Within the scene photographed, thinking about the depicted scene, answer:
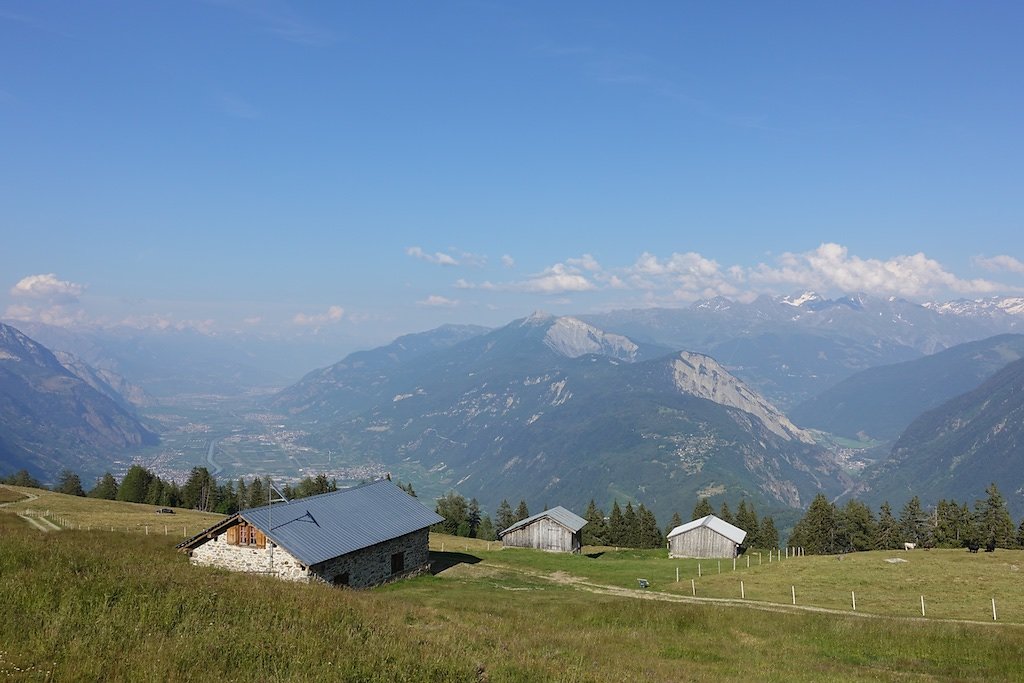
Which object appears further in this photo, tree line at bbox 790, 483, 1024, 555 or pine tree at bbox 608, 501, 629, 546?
pine tree at bbox 608, 501, 629, 546

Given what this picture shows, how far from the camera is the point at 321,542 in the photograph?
4184 cm

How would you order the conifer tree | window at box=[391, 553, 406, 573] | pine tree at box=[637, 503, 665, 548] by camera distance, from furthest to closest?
pine tree at box=[637, 503, 665, 548], the conifer tree, window at box=[391, 553, 406, 573]

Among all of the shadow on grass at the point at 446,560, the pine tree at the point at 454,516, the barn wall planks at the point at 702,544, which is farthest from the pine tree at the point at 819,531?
the shadow on grass at the point at 446,560

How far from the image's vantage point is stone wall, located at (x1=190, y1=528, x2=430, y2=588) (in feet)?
130

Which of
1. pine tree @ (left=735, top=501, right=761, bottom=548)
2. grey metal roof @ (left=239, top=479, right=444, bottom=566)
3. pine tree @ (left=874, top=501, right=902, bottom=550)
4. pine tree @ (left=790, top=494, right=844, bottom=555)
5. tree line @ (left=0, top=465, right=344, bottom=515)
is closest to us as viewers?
grey metal roof @ (left=239, top=479, right=444, bottom=566)

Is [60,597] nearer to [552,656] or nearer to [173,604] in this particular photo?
[173,604]

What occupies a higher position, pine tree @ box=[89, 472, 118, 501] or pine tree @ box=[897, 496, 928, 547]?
pine tree @ box=[89, 472, 118, 501]

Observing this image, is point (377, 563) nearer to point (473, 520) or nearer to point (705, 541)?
point (705, 541)

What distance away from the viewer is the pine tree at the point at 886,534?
115 m

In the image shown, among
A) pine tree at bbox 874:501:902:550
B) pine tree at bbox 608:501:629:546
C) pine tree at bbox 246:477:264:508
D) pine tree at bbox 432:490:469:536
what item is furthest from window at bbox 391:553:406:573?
pine tree at bbox 874:501:902:550

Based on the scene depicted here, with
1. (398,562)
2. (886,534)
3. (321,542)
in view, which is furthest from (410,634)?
(886,534)

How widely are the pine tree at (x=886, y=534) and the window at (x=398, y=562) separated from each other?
10120cm

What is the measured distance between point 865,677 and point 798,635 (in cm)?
636

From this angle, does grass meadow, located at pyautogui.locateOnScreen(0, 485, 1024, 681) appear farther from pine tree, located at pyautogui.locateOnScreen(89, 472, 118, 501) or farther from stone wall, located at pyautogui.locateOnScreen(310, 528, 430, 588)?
pine tree, located at pyautogui.locateOnScreen(89, 472, 118, 501)
